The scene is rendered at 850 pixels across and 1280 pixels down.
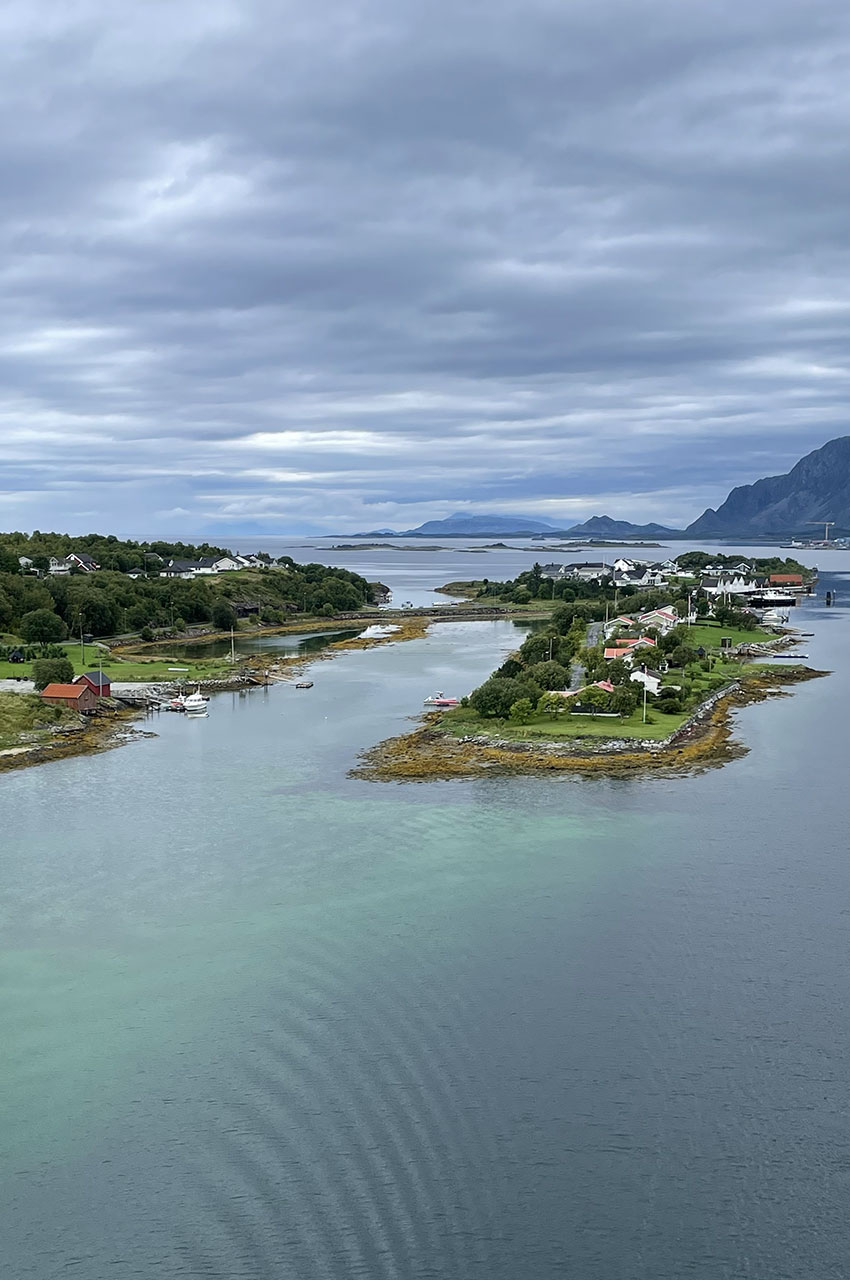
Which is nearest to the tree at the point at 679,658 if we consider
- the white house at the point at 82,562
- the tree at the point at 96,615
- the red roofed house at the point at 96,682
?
the red roofed house at the point at 96,682

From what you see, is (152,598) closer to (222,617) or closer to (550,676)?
(222,617)

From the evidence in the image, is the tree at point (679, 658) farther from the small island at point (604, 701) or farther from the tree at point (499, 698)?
the tree at point (499, 698)

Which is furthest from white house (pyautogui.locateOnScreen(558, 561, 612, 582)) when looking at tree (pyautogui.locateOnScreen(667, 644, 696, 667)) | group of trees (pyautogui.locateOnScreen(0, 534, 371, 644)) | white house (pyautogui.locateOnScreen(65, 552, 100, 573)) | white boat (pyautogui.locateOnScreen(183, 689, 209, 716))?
white boat (pyautogui.locateOnScreen(183, 689, 209, 716))

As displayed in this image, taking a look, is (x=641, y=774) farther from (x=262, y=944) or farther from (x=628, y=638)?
(x=628, y=638)

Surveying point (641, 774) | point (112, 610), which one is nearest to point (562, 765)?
point (641, 774)

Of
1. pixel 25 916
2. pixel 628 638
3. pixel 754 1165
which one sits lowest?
pixel 754 1165

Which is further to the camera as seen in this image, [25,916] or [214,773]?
[214,773]
